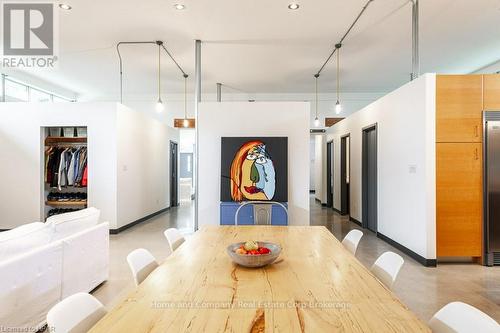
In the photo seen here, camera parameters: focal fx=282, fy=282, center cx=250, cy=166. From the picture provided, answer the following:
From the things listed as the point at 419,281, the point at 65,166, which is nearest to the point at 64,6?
the point at 65,166

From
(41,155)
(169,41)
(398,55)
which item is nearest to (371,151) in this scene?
(398,55)

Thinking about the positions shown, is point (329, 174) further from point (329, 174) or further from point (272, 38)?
point (272, 38)

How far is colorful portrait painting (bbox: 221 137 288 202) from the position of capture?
15.3 feet

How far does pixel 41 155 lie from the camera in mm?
5594

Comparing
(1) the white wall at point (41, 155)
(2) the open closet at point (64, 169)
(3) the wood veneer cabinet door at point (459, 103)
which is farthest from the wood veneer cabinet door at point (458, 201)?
(2) the open closet at point (64, 169)

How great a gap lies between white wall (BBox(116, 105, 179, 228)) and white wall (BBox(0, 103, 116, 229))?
0.59 ft

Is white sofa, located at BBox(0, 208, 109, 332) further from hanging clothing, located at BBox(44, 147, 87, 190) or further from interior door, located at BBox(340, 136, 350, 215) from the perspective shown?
interior door, located at BBox(340, 136, 350, 215)

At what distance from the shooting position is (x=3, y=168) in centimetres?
564

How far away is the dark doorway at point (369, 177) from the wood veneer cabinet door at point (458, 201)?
1.68 metres

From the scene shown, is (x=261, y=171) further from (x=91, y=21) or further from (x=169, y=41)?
(x=91, y=21)

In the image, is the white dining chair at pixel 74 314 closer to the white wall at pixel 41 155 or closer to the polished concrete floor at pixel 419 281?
the polished concrete floor at pixel 419 281

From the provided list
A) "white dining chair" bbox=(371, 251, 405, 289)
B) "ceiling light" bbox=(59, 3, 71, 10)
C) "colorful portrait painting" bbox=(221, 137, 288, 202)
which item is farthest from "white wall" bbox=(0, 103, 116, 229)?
"white dining chair" bbox=(371, 251, 405, 289)

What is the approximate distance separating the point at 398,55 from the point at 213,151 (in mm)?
4429

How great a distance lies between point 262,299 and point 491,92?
4.39 m
